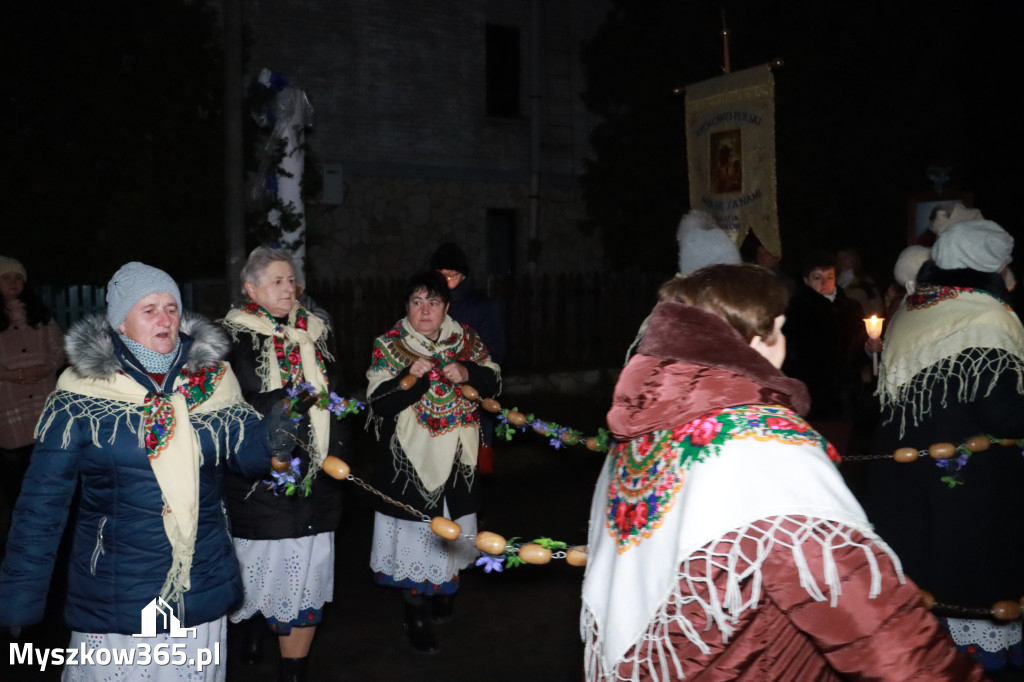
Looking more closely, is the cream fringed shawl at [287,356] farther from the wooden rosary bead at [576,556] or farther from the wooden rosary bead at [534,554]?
the wooden rosary bead at [576,556]

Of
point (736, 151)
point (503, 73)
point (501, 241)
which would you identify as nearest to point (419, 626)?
point (736, 151)

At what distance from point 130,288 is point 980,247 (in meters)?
3.60

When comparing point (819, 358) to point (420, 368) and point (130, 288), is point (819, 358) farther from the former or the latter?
point (130, 288)

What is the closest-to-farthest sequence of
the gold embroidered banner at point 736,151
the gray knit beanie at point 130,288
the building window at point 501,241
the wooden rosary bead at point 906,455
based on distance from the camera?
the gray knit beanie at point 130,288 → the wooden rosary bead at point 906,455 → the gold embroidered banner at point 736,151 → the building window at point 501,241

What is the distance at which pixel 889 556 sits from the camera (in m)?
2.03

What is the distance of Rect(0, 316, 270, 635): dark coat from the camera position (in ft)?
10.6

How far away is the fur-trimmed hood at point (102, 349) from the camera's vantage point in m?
3.33

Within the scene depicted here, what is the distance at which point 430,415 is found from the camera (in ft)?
18.2

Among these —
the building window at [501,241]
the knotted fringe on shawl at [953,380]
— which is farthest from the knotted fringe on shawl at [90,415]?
the building window at [501,241]

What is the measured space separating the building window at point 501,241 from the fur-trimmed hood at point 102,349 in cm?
1441

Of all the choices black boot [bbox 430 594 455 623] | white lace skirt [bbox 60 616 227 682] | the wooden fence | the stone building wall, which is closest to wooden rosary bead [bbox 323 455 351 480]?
white lace skirt [bbox 60 616 227 682]

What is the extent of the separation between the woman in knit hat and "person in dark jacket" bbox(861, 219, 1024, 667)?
219 inches

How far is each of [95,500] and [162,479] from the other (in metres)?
0.25

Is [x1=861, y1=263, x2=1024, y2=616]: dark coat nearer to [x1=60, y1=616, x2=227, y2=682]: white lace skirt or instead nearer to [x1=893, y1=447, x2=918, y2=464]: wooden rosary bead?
[x1=893, y1=447, x2=918, y2=464]: wooden rosary bead
